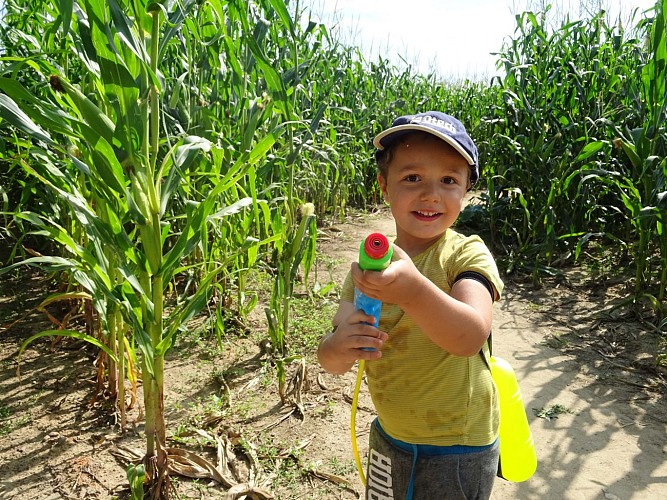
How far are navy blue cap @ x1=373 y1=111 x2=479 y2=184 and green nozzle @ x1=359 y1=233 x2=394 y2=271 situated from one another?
1.18 ft

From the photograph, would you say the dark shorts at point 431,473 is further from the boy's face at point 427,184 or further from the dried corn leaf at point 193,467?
the dried corn leaf at point 193,467

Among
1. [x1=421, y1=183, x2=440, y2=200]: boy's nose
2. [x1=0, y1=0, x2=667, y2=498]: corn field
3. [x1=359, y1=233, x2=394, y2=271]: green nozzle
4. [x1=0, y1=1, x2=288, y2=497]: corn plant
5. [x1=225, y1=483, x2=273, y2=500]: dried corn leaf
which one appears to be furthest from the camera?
[x1=225, y1=483, x2=273, y2=500]: dried corn leaf

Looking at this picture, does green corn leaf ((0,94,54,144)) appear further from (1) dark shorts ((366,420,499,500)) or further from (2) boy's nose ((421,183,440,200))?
(1) dark shorts ((366,420,499,500))

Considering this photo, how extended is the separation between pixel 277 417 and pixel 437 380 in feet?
4.58

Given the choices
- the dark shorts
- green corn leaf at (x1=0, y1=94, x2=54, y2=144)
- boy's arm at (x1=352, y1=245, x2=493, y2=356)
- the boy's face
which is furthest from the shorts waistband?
green corn leaf at (x1=0, y1=94, x2=54, y2=144)

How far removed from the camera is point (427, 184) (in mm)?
1158

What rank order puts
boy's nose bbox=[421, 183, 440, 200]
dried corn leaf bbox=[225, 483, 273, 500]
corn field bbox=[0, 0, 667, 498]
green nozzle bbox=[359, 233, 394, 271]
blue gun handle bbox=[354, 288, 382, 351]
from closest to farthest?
1. green nozzle bbox=[359, 233, 394, 271]
2. blue gun handle bbox=[354, 288, 382, 351]
3. boy's nose bbox=[421, 183, 440, 200]
4. corn field bbox=[0, 0, 667, 498]
5. dried corn leaf bbox=[225, 483, 273, 500]

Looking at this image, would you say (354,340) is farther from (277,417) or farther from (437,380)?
(277,417)

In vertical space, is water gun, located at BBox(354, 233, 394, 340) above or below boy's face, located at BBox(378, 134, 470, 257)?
below

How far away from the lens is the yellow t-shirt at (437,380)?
119 centimetres

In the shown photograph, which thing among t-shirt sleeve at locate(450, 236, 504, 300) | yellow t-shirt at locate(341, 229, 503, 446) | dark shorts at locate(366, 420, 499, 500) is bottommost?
dark shorts at locate(366, 420, 499, 500)

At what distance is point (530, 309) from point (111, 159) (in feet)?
10.5

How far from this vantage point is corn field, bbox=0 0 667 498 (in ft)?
5.02

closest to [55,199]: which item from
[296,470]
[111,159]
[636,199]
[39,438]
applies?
[39,438]
